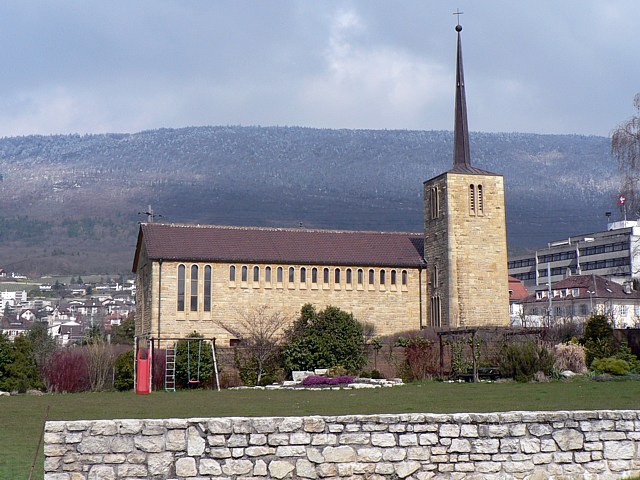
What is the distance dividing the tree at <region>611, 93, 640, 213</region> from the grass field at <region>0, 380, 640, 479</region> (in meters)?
7.63

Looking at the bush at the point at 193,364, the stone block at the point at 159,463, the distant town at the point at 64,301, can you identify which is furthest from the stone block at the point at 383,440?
the distant town at the point at 64,301

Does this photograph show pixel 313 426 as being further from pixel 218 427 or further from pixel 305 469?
pixel 218 427

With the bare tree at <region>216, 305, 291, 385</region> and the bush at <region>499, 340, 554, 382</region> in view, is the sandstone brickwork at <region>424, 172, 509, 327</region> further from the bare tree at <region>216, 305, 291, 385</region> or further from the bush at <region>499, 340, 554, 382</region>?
the bush at <region>499, 340, 554, 382</region>

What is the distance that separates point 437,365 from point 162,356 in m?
12.6

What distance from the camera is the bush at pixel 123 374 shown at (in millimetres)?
40000

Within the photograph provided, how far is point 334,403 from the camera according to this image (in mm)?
24297

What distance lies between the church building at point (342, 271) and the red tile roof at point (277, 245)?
67mm

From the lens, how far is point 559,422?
39.3ft

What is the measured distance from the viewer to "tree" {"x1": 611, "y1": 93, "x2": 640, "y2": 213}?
1336 inches

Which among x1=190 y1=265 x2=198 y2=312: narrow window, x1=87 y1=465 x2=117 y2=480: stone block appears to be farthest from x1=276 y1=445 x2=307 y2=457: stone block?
x1=190 y1=265 x2=198 y2=312: narrow window

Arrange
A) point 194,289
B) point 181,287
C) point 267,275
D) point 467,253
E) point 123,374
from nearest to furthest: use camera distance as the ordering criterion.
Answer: point 123,374 → point 181,287 → point 194,289 → point 267,275 → point 467,253

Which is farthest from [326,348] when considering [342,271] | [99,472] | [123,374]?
[99,472]

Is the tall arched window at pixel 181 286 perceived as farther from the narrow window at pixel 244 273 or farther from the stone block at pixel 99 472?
the stone block at pixel 99 472

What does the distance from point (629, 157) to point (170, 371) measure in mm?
21570
